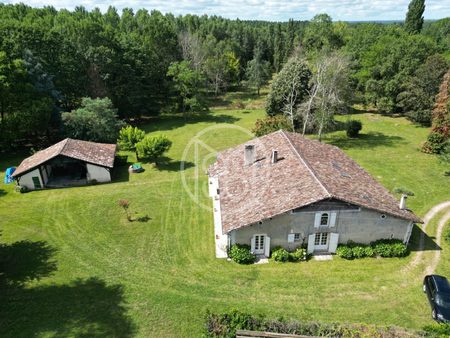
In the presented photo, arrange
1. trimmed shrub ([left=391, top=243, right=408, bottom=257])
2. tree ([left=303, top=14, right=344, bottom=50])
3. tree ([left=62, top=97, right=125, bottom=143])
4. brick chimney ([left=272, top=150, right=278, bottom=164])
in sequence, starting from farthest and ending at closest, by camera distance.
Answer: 1. tree ([left=303, top=14, right=344, bottom=50])
2. tree ([left=62, top=97, right=125, bottom=143])
3. brick chimney ([left=272, top=150, right=278, bottom=164])
4. trimmed shrub ([left=391, top=243, right=408, bottom=257])

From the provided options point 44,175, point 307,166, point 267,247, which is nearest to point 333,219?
point 307,166

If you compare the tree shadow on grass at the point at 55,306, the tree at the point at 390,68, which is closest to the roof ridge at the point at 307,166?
the tree shadow on grass at the point at 55,306

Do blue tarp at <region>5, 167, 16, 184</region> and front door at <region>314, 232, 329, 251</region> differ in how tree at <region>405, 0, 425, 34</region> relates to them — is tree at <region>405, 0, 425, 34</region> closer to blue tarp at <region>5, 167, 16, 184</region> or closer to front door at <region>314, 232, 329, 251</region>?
front door at <region>314, 232, 329, 251</region>

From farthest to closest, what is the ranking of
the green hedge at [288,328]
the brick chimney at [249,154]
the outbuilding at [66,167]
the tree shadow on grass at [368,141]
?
1. the tree shadow on grass at [368,141]
2. the outbuilding at [66,167]
3. the brick chimney at [249,154]
4. the green hedge at [288,328]

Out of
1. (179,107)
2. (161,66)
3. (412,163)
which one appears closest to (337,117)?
(412,163)

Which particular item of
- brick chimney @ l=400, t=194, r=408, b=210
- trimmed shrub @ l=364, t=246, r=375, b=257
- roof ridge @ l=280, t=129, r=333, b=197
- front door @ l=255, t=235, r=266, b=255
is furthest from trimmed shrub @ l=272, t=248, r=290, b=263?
brick chimney @ l=400, t=194, r=408, b=210

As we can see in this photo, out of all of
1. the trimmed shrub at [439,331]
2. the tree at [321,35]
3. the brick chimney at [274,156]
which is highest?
the tree at [321,35]

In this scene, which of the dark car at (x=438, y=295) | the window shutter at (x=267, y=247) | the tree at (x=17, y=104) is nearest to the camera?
the dark car at (x=438, y=295)

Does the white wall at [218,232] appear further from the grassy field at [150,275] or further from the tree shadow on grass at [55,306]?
the tree shadow on grass at [55,306]
